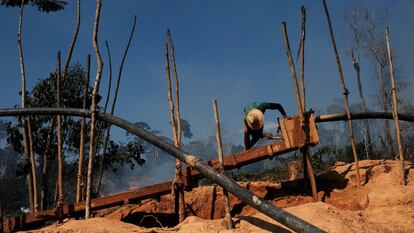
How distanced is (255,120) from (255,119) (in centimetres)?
2

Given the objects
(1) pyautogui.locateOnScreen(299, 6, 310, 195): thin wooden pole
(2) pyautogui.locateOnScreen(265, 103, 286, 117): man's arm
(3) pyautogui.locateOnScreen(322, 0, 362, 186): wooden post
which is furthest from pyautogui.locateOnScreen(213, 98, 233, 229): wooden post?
(3) pyautogui.locateOnScreen(322, 0, 362, 186): wooden post

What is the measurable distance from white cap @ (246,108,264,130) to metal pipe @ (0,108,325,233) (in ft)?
6.12

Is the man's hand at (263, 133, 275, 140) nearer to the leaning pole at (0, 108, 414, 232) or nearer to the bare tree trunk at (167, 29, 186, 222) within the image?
the leaning pole at (0, 108, 414, 232)

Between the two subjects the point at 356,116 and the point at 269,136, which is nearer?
the point at 269,136

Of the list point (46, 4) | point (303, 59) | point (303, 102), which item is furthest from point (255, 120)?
point (46, 4)

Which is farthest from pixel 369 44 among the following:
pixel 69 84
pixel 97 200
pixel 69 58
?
pixel 97 200

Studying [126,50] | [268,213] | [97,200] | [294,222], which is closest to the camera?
[294,222]

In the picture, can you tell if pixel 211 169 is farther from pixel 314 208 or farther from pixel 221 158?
pixel 314 208

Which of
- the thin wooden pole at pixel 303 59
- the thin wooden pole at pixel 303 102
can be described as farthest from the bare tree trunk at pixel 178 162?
the thin wooden pole at pixel 303 59

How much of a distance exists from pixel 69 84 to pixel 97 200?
830cm

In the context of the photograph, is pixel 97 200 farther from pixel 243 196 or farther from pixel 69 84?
pixel 69 84

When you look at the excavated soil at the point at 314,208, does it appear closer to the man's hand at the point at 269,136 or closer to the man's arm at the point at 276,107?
the man's hand at the point at 269,136

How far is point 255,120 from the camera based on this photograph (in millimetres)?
7020

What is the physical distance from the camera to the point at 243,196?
4605 millimetres
